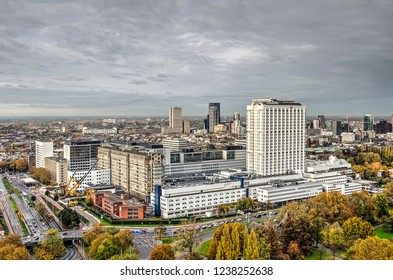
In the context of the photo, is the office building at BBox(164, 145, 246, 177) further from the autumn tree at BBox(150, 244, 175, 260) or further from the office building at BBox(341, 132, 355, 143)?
the autumn tree at BBox(150, 244, 175, 260)

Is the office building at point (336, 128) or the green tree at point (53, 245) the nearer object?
the green tree at point (53, 245)

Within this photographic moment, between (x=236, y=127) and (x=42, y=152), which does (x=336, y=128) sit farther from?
(x=42, y=152)

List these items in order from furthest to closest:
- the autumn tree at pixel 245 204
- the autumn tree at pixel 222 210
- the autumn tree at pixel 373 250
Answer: the autumn tree at pixel 245 204
the autumn tree at pixel 222 210
the autumn tree at pixel 373 250

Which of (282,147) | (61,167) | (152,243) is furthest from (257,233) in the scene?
(61,167)

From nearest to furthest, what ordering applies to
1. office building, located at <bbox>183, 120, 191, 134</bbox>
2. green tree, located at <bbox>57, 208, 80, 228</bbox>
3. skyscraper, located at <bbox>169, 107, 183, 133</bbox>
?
green tree, located at <bbox>57, 208, 80, 228</bbox>
skyscraper, located at <bbox>169, 107, 183, 133</bbox>
office building, located at <bbox>183, 120, 191, 134</bbox>

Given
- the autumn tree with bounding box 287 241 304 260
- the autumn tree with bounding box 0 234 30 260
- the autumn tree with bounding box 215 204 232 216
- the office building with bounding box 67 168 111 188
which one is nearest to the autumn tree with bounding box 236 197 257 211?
the autumn tree with bounding box 215 204 232 216

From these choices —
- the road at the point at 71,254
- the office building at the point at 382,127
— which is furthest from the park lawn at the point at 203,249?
the office building at the point at 382,127

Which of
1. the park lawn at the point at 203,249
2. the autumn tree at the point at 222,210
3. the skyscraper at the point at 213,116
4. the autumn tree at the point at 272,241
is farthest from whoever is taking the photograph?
the autumn tree at the point at 222,210

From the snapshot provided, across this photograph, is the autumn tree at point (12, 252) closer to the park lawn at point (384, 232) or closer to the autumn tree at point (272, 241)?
the autumn tree at point (272, 241)
